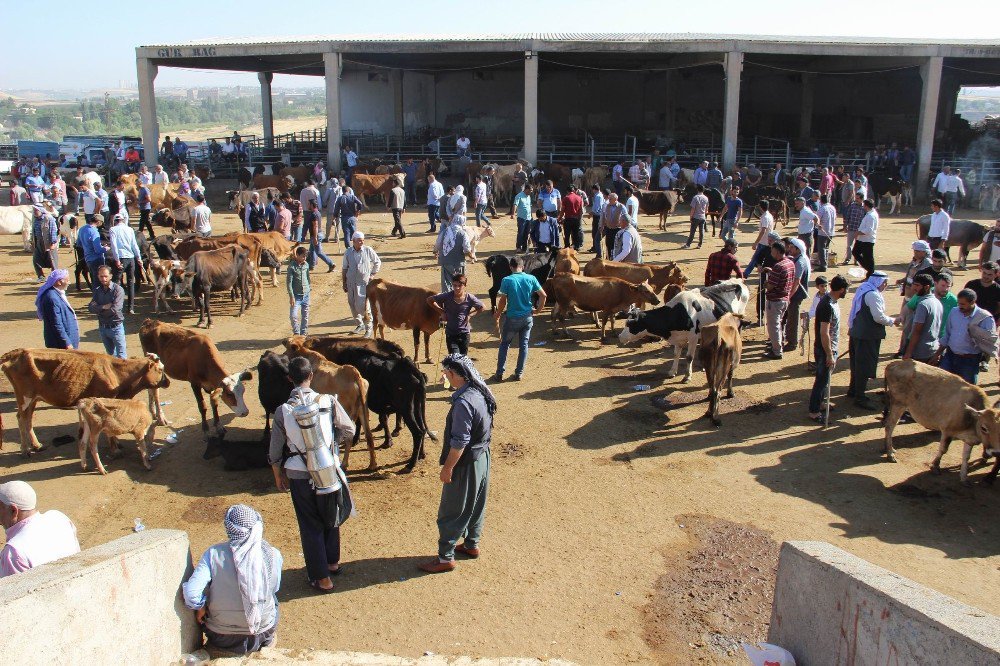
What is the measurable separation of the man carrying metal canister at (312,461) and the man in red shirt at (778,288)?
7020 millimetres

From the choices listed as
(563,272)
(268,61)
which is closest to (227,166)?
(268,61)

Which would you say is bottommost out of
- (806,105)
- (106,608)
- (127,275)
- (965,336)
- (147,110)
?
(106,608)

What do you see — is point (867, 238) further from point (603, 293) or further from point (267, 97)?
point (267, 97)

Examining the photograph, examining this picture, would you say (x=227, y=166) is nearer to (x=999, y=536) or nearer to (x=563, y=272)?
(x=563, y=272)

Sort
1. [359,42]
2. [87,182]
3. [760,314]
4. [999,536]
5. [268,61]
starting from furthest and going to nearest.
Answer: [268,61]
[359,42]
[87,182]
[760,314]
[999,536]

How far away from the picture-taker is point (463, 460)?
6164mm

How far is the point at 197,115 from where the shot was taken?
128 metres

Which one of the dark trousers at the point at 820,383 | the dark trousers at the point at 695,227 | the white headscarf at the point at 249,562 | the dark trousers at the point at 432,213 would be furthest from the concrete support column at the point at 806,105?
the white headscarf at the point at 249,562

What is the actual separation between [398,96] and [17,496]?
1337 inches

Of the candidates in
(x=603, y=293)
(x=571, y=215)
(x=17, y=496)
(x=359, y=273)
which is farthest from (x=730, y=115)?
(x=17, y=496)

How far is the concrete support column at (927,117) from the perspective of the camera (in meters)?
27.2

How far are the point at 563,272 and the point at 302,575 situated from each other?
7981 mm

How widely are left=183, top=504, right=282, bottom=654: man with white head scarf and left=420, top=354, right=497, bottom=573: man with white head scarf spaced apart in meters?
1.54

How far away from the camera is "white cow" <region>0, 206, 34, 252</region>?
1961 centimetres
